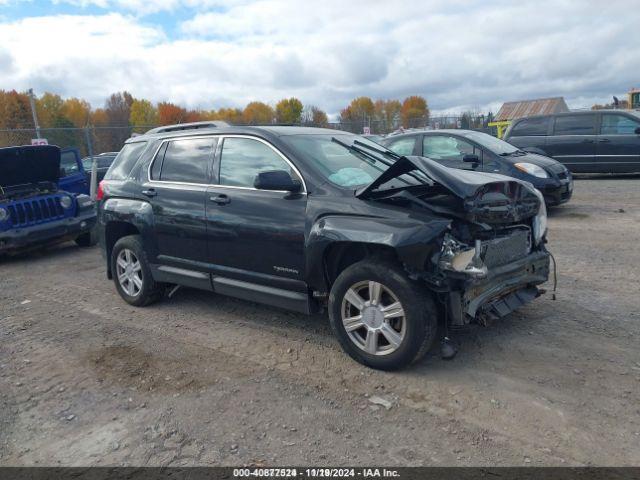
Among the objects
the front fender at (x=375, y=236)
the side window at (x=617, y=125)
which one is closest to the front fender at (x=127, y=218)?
the front fender at (x=375, y=236)

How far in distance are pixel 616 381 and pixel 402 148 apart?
23.3 feet

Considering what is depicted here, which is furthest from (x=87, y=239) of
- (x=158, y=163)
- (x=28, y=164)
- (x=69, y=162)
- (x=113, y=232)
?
(x=158, y=163)

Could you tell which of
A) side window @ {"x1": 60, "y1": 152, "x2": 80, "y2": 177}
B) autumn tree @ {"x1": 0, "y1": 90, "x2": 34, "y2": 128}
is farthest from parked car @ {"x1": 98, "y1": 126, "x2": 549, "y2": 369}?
autumn tree @ {"x1": 0, "y1": 90, "x2": 34, "y2": 128}

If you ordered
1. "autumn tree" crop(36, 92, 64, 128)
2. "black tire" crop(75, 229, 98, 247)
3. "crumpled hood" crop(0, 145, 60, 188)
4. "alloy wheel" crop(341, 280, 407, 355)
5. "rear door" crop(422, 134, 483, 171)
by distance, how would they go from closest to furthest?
1. "alloy wheel" crop(341, 280, 407, 355)
2. "crumpled hood" crop(0, 145, 60, 188)
3. "rear door" crop(422, 134, 483, 171)
4. "black tire" crop(75, 229, 98, 247)
5. "autumn tree" crop(36, 92, 64, 128)

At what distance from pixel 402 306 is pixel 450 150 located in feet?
20.8

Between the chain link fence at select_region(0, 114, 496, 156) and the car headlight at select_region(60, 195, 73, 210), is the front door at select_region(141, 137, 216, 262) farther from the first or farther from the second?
the chain link fence at select_region(0, 114, 496, 156)

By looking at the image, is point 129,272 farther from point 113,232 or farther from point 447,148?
point 447,148

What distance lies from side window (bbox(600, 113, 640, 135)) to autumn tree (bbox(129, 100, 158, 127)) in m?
57.6

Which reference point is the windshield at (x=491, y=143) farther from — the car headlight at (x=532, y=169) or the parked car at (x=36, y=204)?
the parked car at (x=36, y=204)

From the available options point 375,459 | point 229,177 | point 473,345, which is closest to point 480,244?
point 473,345

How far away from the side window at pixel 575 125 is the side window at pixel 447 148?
5638 millimetres

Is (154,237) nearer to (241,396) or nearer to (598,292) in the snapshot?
(241,396)

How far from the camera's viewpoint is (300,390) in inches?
141

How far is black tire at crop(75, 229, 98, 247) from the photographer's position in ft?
30.7
